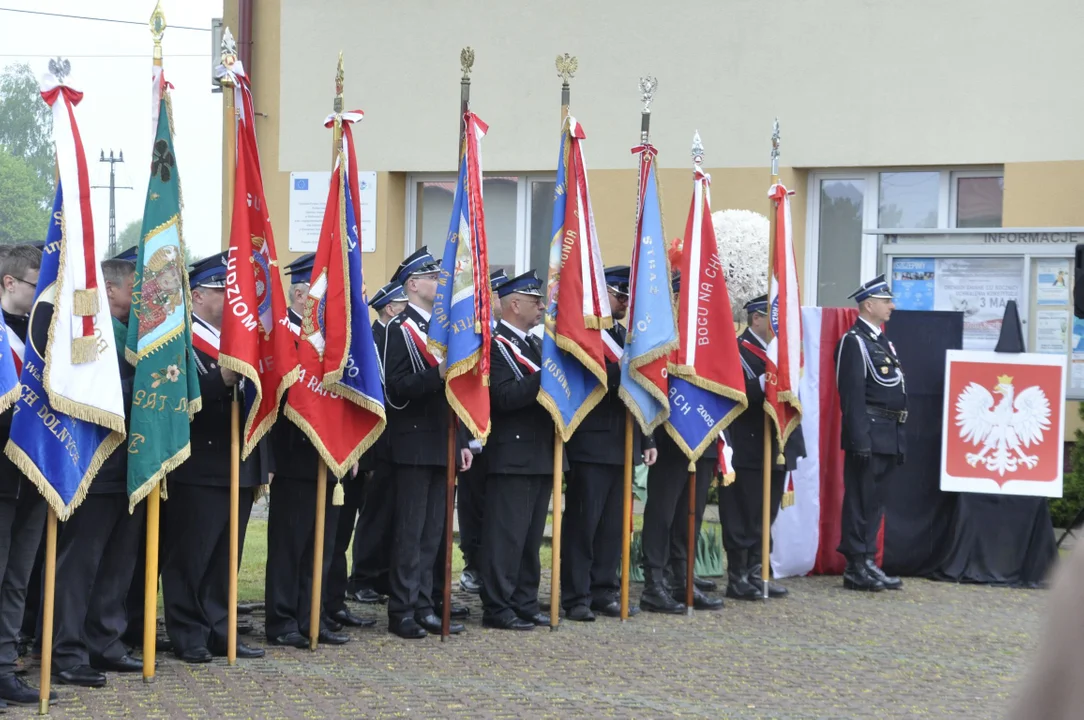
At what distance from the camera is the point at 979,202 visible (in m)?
13.6

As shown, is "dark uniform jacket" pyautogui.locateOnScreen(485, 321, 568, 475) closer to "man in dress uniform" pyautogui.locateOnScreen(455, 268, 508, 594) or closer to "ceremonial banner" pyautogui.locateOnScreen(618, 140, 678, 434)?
"ceremonial banner" pyautogui.locateOnScreen(618, 140, 678, 434)

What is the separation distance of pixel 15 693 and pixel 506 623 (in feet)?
9.90

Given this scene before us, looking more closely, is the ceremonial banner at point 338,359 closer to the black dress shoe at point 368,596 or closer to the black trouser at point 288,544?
the black trouser at point 288,544

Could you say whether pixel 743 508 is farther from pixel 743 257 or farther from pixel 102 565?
pixel 102 565

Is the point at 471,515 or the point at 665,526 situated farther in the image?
the point at 471,515

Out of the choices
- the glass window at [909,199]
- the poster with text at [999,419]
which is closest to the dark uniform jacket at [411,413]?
the poster with text at [999,419]

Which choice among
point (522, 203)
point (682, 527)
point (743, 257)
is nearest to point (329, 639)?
point (682, 527)

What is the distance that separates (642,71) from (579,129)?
6316 millimetres

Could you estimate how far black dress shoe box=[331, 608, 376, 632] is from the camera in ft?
26.6

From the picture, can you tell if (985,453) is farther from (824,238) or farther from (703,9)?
(703,9)

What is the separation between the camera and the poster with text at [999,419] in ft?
34.8

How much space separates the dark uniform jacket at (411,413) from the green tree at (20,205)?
21479mm

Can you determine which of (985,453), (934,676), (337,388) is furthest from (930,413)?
(337,388)

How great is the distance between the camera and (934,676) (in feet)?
24.0
